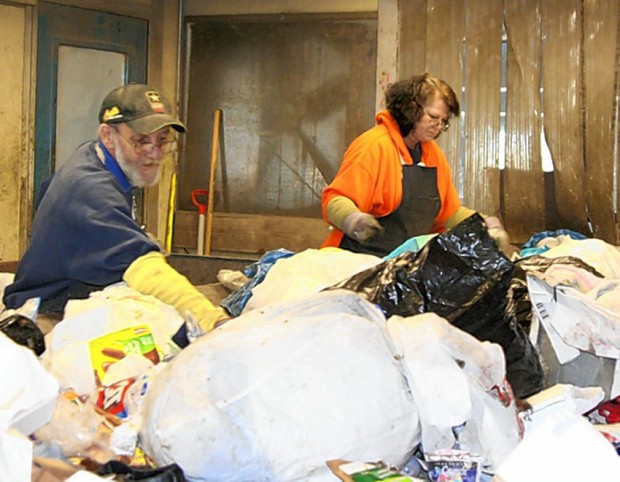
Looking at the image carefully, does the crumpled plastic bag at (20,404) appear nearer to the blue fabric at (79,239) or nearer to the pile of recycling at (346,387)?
the pile of recycling at (346,387)

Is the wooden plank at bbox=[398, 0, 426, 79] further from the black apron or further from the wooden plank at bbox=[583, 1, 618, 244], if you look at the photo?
the black apron

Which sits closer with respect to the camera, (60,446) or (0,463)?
(0,463)

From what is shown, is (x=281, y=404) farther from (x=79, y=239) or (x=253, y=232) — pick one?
(x=253, y=232)

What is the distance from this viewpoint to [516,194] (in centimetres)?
514

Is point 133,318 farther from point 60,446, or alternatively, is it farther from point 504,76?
point 504,76

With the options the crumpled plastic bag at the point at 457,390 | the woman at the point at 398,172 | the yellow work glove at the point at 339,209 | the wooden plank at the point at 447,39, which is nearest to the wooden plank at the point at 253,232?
the wooden plank at the point at 447,39

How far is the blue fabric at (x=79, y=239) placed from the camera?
2217 millimetres

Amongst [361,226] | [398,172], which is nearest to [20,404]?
[361,226]

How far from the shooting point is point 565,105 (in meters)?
5.03

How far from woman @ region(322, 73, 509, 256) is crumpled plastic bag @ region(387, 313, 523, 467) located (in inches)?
71.9

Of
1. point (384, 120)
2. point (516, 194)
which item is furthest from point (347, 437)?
point (516, 194)

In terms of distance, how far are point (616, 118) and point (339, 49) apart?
1.80 metres

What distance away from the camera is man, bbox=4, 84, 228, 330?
211 cm

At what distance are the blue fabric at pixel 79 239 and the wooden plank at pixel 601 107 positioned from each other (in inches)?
128
